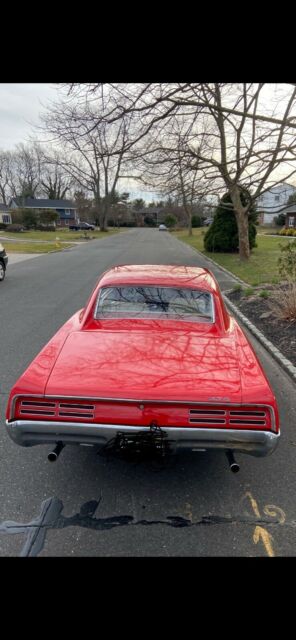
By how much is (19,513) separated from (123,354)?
4.11ft

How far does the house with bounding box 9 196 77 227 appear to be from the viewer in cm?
7231

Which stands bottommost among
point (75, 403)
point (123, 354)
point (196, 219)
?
point (75, 403)

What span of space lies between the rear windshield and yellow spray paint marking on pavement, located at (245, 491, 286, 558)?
1.55 meters

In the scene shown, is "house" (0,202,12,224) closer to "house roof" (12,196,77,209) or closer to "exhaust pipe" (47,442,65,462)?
"house roof" (12,196,77,209)

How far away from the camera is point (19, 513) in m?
2.33

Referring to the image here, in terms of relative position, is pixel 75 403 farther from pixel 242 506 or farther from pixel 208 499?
pixel 242 506

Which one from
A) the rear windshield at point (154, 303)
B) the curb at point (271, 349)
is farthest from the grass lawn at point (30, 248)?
the rear windshield at point (154, 303)

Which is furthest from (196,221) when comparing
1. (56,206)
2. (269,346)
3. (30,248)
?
(269,346)

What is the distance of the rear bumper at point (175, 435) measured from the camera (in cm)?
215

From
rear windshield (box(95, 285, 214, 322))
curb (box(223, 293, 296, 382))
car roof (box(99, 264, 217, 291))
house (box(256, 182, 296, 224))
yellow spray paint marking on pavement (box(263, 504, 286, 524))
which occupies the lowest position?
yellow spray paint marking on pavement (box(263, 504, 286, 524))

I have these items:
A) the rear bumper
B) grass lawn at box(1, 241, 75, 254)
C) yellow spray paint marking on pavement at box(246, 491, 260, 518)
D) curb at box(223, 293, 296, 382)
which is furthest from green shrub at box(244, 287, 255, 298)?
grass lawn at box(1, 241, 75, 254)

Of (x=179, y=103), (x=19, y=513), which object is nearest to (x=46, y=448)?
(x=19, y=513)

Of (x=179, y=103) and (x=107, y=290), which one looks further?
(x=179, y=103)
